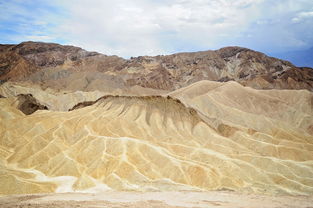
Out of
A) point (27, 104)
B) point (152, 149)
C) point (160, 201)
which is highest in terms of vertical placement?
point (27, 104)

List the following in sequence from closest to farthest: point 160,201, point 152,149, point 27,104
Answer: point 160,201 → point 152,149 → point 27,104

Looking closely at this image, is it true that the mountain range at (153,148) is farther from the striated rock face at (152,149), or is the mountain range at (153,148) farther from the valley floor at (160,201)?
the valley floor at (160,201)

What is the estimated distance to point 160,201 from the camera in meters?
37.4

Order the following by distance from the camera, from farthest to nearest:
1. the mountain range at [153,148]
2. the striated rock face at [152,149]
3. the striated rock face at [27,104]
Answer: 1. the striated rock face at [27,104]
2. the striated rock face at [152,149]
3. the mountain range at [153,148]

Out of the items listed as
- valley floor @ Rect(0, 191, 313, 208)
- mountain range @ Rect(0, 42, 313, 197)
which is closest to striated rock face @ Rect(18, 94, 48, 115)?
mountain range @ Rect(0, 42, 313, 197)

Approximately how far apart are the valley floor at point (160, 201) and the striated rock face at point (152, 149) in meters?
14.8

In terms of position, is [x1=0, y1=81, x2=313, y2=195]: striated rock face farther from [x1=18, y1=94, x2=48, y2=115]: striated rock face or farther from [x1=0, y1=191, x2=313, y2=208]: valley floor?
[x1=0, y1=191, x2=313, y2=208]: valley floor

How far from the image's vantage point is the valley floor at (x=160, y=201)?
3381 cm

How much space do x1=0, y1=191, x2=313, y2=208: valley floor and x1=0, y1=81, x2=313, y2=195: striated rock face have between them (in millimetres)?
14755

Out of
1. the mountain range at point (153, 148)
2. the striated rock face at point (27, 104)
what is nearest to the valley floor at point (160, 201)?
the mountain range at point (153, 148)

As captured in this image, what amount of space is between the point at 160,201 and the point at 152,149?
140 feet

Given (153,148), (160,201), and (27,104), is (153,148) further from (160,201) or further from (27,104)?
(27,104)

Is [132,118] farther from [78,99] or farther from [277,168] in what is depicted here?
[78,99]

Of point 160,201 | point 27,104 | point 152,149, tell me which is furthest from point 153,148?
point 27,104
